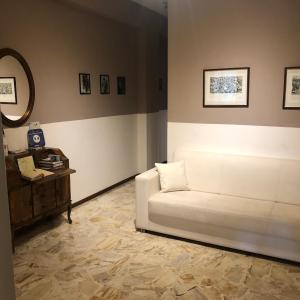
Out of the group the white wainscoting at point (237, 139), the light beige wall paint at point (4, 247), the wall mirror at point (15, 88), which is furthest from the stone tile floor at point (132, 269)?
the light beige wall paint at point (4, 247)

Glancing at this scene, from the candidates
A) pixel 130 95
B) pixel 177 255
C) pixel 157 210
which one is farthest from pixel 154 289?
pixel 130 95

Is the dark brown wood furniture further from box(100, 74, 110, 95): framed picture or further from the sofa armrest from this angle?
box(100, 74, 110, 95): framed picture

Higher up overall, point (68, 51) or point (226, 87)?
point (68, 51)

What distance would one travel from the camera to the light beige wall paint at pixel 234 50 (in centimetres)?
337

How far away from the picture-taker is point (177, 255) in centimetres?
311

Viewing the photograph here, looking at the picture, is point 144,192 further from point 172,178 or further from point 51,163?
point 51,163

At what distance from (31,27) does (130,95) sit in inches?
86.2

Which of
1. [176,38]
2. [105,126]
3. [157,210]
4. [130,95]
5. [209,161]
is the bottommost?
[157,210]

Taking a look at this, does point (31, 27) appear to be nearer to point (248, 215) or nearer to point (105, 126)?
point (105, 126)

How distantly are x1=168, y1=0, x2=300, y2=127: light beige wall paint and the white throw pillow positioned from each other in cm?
69

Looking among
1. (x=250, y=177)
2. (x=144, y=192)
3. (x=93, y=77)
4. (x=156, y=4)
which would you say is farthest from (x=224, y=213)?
(x=156, y=4)

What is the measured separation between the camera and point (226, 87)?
12.2 ft

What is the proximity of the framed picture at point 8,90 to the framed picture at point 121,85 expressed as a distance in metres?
1.97

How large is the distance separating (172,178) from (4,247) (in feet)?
8.71
